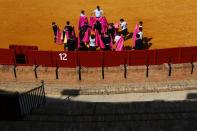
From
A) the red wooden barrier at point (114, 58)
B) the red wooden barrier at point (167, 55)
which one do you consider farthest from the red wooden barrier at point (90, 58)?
the red wooden barrier at point (167, 55)

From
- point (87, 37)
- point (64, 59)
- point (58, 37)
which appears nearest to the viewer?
point (64, 59)

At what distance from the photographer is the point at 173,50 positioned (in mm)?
19906

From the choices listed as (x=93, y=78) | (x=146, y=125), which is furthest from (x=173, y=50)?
(x=146, y=125)

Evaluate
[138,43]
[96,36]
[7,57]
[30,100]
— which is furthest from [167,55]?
[30,100]

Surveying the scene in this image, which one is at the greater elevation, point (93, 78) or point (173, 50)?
point (173, 50)

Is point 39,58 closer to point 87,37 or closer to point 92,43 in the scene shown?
point 92,43

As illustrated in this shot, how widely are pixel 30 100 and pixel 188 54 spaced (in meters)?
8.96

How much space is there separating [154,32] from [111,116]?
43.4 ft

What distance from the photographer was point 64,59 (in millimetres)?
20375

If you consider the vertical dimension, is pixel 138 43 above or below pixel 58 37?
below

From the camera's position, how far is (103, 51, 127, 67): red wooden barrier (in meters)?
20.0

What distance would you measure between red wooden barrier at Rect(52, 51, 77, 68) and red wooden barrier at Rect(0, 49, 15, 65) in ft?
7.24

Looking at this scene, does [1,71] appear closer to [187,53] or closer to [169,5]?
[187,53]

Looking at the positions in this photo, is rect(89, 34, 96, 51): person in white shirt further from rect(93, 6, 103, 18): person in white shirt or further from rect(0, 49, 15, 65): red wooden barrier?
Result: rect(0, 49, 15, 65): red wooden barrier
